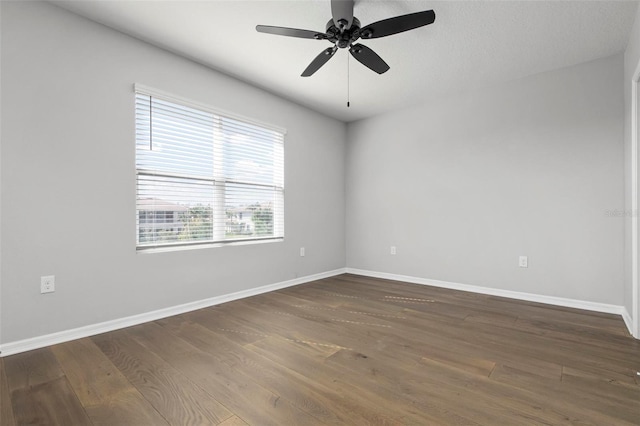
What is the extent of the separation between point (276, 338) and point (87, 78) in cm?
258

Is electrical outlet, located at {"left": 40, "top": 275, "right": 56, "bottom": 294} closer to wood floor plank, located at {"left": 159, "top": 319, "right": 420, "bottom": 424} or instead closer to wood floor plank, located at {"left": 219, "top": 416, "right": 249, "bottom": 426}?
wood floor plank, located at {"left": 159, "top": 319, "right": 420, "bottom": 424}

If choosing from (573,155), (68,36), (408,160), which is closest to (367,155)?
(408,160)

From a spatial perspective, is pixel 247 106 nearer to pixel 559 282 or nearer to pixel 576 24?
pixel 576 24

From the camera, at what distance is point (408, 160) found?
445cm

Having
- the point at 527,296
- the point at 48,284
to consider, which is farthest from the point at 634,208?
the point at 48,284

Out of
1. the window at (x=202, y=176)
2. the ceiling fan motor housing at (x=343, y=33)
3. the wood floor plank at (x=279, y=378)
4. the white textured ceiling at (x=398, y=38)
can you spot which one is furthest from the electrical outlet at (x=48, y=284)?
the ceiling fan motor housing at (x=343, y=33)

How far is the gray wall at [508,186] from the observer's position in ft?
10.0

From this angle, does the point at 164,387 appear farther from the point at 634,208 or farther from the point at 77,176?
the point at 634,208

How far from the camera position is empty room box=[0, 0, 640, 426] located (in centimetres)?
172

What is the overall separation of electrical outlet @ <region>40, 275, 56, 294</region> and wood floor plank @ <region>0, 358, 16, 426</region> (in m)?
0.58

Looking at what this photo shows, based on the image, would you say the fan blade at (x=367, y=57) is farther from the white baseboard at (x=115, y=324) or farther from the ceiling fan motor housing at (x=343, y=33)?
the white baseboard at (x=115, y=324)

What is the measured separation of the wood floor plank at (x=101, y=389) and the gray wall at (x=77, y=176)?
406 mm

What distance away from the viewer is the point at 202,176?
127 inches

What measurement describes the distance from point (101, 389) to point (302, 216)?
9.88 feet
